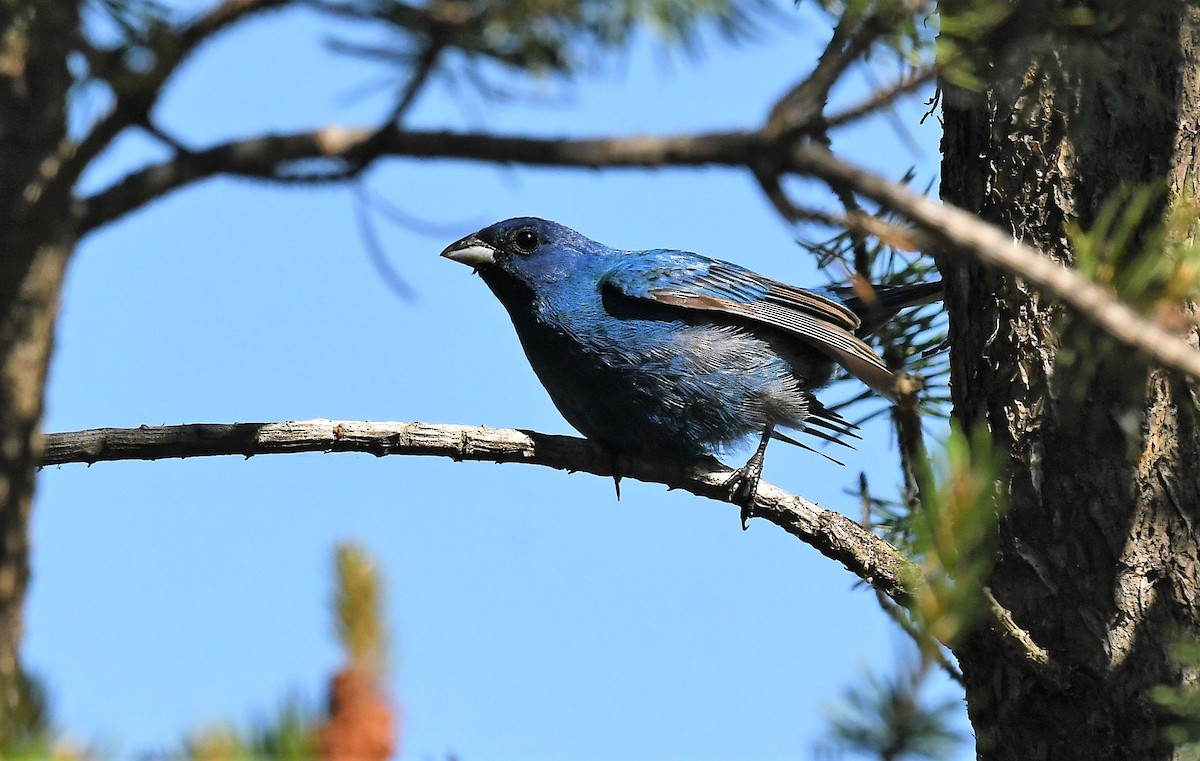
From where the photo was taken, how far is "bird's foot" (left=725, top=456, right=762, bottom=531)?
4532 millimetres

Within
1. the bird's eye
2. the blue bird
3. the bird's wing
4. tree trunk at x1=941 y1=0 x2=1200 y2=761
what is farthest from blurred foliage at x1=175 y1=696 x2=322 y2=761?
the bird's eye

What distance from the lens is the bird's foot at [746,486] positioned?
453cm

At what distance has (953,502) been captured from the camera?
179 cm

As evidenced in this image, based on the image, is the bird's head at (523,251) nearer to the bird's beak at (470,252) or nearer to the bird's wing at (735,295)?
the bird's beak at (470,252)

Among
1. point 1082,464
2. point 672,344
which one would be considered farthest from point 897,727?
point 672,344

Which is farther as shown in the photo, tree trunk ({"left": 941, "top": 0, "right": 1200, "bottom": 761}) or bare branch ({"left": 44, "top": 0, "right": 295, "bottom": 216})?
tree trunk ({"left": 941, "top": 0, "right": 1200, "bottom": 761})

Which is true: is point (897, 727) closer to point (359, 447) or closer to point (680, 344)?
point (359, 447)

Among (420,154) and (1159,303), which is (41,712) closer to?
(420,154)

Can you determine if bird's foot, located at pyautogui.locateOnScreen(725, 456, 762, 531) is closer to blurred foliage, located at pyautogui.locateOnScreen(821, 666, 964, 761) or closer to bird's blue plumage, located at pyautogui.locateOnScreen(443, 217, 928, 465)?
bird's blue plumage, located at pyautogui.locateOnScreen(443, 217, 928, 465)

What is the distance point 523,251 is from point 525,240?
113 mm

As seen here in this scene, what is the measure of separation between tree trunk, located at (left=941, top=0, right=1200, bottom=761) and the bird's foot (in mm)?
873

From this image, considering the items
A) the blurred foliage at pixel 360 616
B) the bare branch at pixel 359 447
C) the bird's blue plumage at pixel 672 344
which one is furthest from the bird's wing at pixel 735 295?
the blurred foliage at pixel 360 616

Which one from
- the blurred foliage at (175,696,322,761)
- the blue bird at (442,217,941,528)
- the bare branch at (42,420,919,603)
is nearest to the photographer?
the blurred foliage at (175,696,322,761)

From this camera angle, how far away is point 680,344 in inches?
229
